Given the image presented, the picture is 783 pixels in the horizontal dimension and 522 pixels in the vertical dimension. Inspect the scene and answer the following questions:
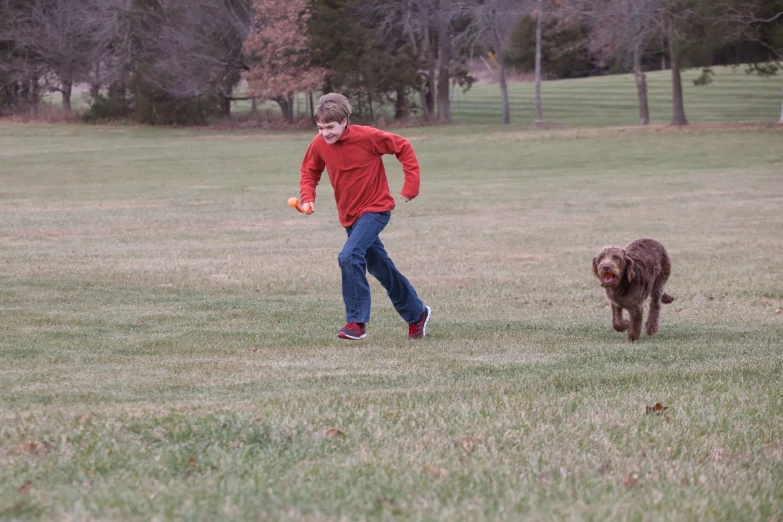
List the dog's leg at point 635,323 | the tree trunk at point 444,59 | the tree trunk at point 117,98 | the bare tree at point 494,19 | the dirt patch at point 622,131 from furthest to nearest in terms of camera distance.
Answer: the tree trunk at point 117,98, the tree trunk at point 444,59, the bare tree at point 494,19, the dirt patch at point 622,131, the dog's leg at point 635,323

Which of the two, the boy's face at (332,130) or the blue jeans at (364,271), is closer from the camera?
the boy's face at (332,130)

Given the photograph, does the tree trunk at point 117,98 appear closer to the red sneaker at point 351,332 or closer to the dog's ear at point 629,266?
the red sneaker at point 351,332

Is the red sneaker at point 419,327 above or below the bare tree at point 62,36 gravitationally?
below

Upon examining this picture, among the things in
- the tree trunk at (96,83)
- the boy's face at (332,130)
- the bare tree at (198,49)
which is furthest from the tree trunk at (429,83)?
the boy's face at (332,130)

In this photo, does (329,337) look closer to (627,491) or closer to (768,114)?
(627,491)

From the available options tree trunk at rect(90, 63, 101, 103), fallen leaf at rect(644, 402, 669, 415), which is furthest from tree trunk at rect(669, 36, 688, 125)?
fallen leaf at rect(644, 402, 669, 415)

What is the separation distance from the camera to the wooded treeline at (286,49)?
51688 mm

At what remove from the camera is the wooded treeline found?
5169 cm

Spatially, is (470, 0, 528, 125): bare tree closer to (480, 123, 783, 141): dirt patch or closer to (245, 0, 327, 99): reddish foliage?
(480, 123, 783, 141): dirt patch

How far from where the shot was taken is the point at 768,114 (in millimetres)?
62438

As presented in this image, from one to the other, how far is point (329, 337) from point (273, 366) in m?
1.71

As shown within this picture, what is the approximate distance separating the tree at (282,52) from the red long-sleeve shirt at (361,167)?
154ft

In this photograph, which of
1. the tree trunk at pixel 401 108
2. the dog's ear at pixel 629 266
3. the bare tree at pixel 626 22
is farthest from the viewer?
the tree trunk at pixel 401 108

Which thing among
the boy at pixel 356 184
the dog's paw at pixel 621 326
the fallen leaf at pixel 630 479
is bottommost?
the dog's paw at pixel 621 326
